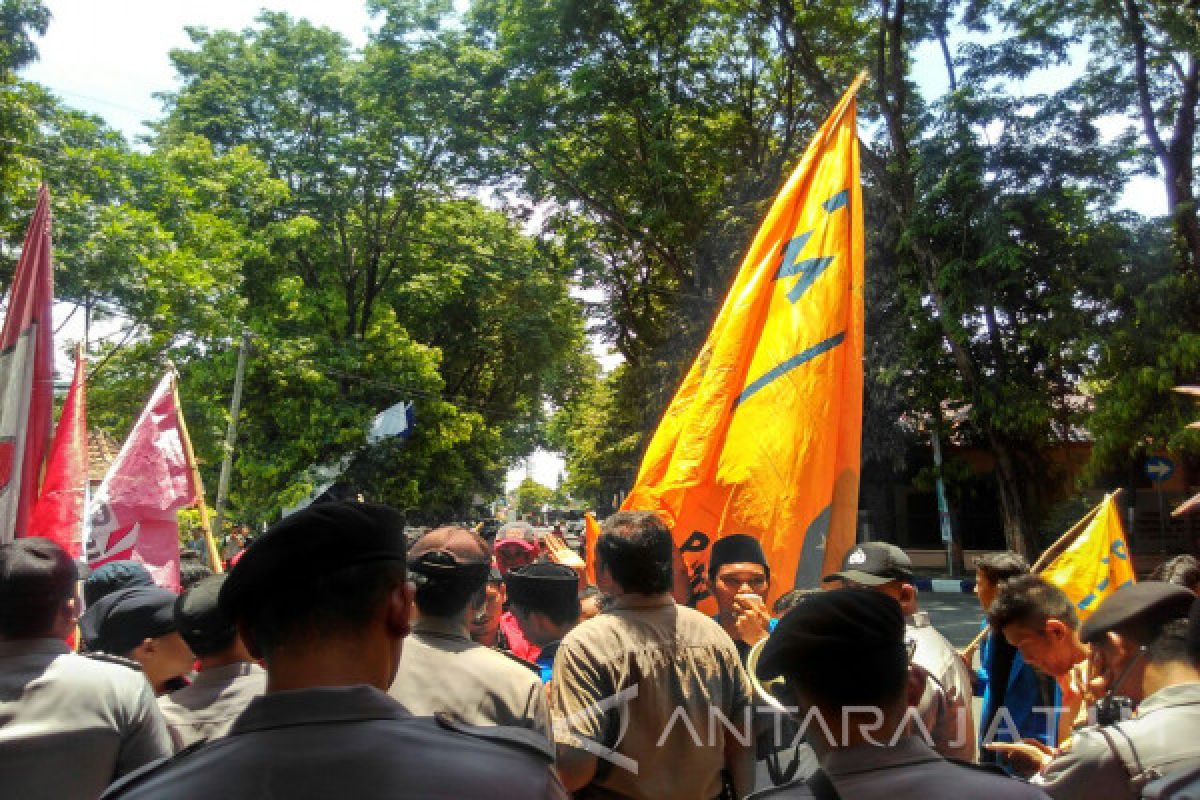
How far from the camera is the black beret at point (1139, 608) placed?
8.39 ft

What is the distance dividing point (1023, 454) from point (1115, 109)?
6.87m

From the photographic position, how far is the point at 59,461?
5.30 metres

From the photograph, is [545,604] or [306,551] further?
[545,604]

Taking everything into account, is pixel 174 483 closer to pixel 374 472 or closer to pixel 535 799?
pixel 535 799

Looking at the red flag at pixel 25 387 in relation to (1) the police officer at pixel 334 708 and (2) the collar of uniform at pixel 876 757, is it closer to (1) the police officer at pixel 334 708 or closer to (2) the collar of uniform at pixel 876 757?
(1) the police officer at pixel 334 708

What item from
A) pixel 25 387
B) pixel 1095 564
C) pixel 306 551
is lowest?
pixel 1095 564

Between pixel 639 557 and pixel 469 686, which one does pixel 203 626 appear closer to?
pixel 469 686

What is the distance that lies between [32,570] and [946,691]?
271cm

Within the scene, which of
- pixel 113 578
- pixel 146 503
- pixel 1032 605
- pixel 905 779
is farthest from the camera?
pixel 146 503

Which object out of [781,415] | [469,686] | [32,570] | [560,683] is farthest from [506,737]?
[781,415]

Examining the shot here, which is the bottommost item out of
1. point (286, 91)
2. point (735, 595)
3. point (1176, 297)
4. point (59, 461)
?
point (735, 595)

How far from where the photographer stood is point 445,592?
2.89 meters

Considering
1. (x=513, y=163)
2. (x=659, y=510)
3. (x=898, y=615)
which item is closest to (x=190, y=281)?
(x=513, y=163)

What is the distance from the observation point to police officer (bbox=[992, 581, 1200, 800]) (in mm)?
2268
